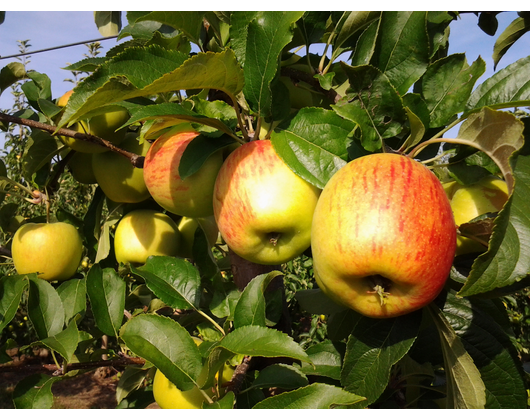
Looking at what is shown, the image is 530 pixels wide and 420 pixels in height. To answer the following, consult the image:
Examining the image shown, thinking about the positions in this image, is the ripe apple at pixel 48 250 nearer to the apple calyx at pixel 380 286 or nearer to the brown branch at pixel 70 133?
the brown branch at pixel 70 133

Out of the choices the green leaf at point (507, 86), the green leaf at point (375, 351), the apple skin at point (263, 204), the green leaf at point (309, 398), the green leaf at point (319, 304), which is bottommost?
the green leaf at point (319, 304)

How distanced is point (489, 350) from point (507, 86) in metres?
0.53

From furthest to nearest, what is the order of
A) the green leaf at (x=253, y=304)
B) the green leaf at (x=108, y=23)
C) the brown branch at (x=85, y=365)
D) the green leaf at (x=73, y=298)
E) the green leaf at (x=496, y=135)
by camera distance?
1. the green leaf at (x=108, y=23)
2. the green leaf at (x=73, y=298)
3. the brown branch at (x=85, y=365)
4. the green leaf at (x=253, y=304)
5. the green leaf at (x=496, y=135)

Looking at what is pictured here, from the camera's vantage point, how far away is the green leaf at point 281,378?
952mm

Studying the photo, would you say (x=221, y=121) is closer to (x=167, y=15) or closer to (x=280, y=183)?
(x=280, y=183)

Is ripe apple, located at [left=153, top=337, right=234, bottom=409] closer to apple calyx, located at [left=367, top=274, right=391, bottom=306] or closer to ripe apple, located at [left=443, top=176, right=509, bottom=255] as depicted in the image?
apple calyx, located at [left=367, top=274, right=391, bottom=306]

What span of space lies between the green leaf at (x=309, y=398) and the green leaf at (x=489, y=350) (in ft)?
1.06

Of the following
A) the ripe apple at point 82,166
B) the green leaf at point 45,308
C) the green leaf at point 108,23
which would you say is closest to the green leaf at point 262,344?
the green leaf at point 45,308

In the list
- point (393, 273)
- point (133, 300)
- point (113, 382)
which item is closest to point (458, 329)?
point (393, 273)

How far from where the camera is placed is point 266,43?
847 millimetres

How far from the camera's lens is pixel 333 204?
743mm

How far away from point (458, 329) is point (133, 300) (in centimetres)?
109

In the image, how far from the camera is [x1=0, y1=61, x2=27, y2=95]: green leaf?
5.16 feet

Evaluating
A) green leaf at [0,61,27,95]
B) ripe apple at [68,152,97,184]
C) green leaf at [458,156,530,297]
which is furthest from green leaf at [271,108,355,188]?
green leaf at [0,61,27,95]
